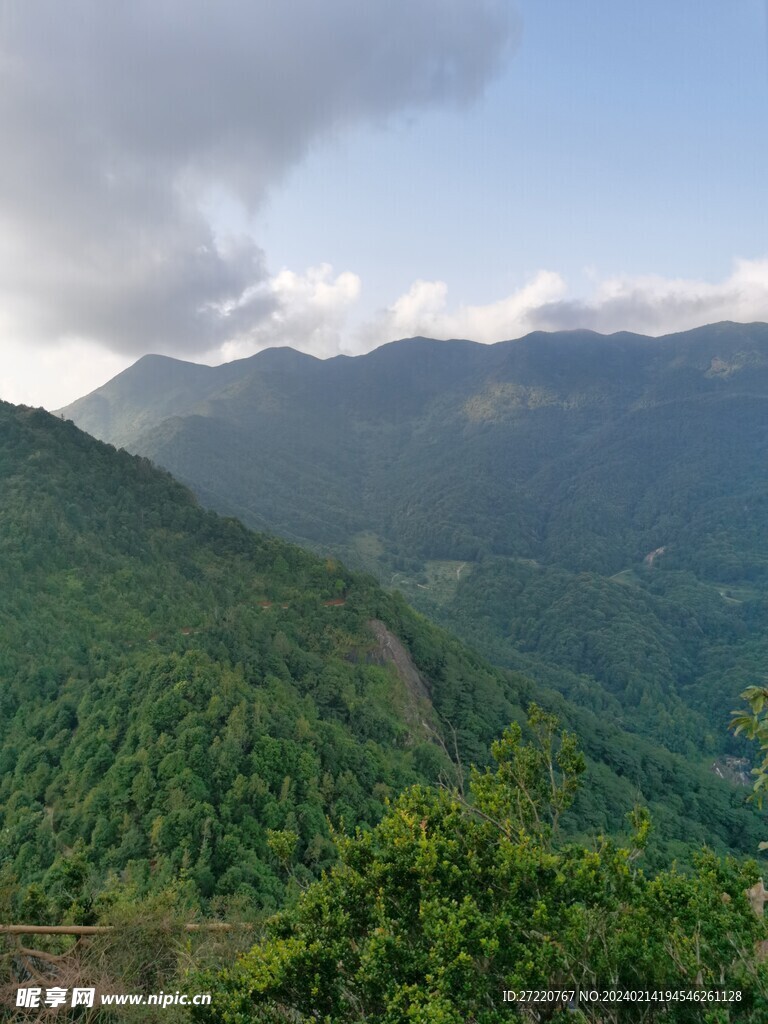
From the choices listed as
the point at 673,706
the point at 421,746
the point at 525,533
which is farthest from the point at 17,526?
the point at 525,533

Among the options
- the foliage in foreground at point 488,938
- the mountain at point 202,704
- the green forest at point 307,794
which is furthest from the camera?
the mountain at point 202,704

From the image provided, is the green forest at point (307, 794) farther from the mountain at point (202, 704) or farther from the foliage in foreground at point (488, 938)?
the mountain at point (202, 704)

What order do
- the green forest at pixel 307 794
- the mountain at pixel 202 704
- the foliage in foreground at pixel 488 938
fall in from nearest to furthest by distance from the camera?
1. the foliage in foreground at pixel 488 938
2. the green forest at pixel 307 794
3. the mountain at pixel 202 704

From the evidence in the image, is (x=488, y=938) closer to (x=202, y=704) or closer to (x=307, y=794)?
(x=307, y=794)

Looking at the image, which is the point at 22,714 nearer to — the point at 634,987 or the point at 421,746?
the point at 421,746

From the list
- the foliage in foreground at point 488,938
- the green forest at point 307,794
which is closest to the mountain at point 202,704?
the green forest at point 307,794

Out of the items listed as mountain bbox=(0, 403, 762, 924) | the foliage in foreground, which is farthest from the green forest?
mountain bbox=(0, 403, 762, 924)
